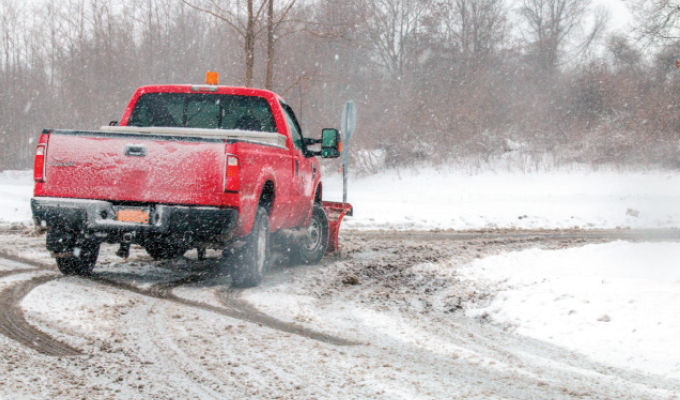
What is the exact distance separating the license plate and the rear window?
197 cm

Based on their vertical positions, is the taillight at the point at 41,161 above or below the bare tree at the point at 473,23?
below

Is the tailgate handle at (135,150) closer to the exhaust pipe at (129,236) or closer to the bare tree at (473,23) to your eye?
the exhaust pipe at (129,236)

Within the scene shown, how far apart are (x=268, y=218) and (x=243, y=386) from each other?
3.67 meters

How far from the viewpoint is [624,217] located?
17812 mm

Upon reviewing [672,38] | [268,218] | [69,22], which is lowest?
[268,218]

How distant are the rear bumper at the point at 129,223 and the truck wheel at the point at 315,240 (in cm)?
267

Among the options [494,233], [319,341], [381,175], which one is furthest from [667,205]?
[319,341]

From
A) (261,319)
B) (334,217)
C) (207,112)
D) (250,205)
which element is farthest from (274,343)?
(334,217)

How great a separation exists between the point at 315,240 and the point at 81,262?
313 cm

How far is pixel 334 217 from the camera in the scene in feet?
32.2

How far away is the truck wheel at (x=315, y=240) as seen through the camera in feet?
28.6

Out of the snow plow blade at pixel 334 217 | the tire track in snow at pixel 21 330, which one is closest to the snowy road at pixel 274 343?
the tire track in snow at pixel 21 330

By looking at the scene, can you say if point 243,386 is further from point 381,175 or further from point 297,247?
point 381,175

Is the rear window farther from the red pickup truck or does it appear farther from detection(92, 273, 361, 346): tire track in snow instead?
detection(92, 273, 361, 346): tire track in snow
